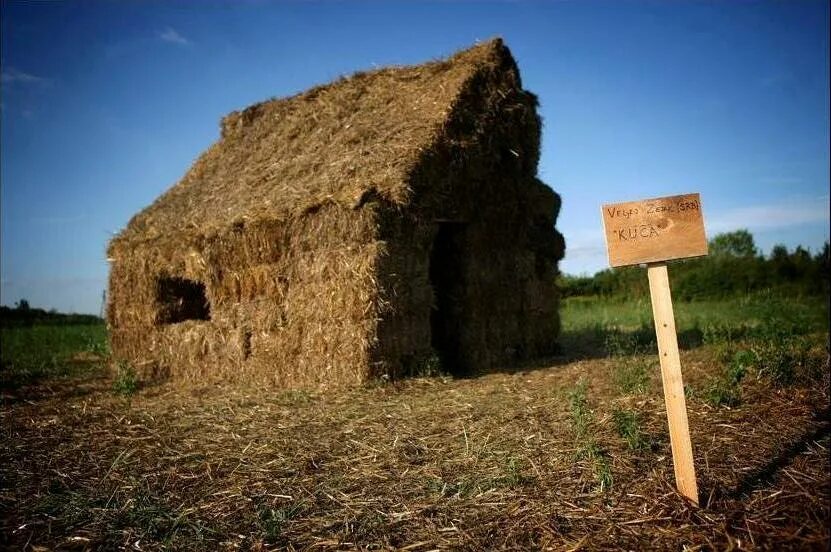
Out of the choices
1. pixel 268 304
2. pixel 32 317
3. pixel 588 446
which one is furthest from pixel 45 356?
pixel 32 317

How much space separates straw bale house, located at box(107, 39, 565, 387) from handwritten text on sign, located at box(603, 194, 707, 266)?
4.19 meters

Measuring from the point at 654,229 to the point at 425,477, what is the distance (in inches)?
85.6

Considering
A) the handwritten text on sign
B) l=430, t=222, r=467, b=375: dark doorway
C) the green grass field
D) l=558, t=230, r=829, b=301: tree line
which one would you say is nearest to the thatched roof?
l=430, t=222, r=467, b=375: dark doorway

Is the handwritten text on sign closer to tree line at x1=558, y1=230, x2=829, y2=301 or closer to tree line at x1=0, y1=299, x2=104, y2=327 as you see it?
tree line at x1=558, y1=230, x2=829, y2=301

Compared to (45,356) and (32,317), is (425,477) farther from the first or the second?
(32,317)

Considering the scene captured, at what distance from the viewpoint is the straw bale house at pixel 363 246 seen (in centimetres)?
740

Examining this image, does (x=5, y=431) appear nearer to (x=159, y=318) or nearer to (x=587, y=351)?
(x=159, y=318)

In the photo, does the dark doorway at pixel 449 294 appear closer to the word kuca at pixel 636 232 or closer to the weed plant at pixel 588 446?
the weed plant at pixel 588 446

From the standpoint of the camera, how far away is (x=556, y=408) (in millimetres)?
5477

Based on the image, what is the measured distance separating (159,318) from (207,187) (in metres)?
2.77

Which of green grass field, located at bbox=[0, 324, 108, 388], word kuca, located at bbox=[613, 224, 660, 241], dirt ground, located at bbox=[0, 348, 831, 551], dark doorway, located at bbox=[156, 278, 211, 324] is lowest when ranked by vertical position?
dirt ground, located at bbox=[0, 348, 831, 551]

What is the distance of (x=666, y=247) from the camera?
3.24 metres

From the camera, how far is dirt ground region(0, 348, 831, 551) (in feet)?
9.73

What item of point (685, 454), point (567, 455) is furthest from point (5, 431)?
point (685, 454)
